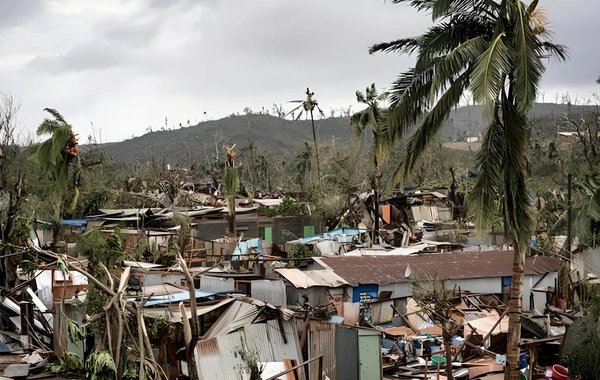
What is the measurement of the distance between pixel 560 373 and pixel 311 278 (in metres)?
6.74

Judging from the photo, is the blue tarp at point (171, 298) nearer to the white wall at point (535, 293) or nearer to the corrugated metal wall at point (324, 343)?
the corrugated metal wall at point (324, 343)

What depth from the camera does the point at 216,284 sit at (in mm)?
17547

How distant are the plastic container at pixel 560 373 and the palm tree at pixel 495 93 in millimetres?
2126

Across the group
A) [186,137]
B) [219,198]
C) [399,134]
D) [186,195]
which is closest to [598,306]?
[399,134]

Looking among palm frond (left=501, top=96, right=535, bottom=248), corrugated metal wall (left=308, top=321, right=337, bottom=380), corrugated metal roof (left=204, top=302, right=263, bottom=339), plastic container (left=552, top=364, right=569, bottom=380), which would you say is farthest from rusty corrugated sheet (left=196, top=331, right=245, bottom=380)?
plastic container (left=552, top=364, right=569, bottom=380)

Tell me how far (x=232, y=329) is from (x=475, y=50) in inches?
286

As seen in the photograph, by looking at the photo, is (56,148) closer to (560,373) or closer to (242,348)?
(242,348)

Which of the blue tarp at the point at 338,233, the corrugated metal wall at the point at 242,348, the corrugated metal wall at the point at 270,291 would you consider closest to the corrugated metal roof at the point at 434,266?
the corrugated metal wall at the point at 270,291

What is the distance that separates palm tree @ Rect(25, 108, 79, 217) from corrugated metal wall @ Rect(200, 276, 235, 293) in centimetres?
812

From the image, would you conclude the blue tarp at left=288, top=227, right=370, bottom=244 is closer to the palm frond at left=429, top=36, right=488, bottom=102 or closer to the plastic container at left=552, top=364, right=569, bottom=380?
the plastic container at left=552, top=364, right=569, bottom=380

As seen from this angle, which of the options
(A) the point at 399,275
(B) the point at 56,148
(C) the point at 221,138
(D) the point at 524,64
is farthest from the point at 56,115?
(C) the point at 221,138

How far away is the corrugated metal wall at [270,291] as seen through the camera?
17156mm

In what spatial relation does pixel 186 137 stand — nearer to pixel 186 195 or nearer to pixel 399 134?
pixel 186 195

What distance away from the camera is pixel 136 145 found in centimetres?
11606
